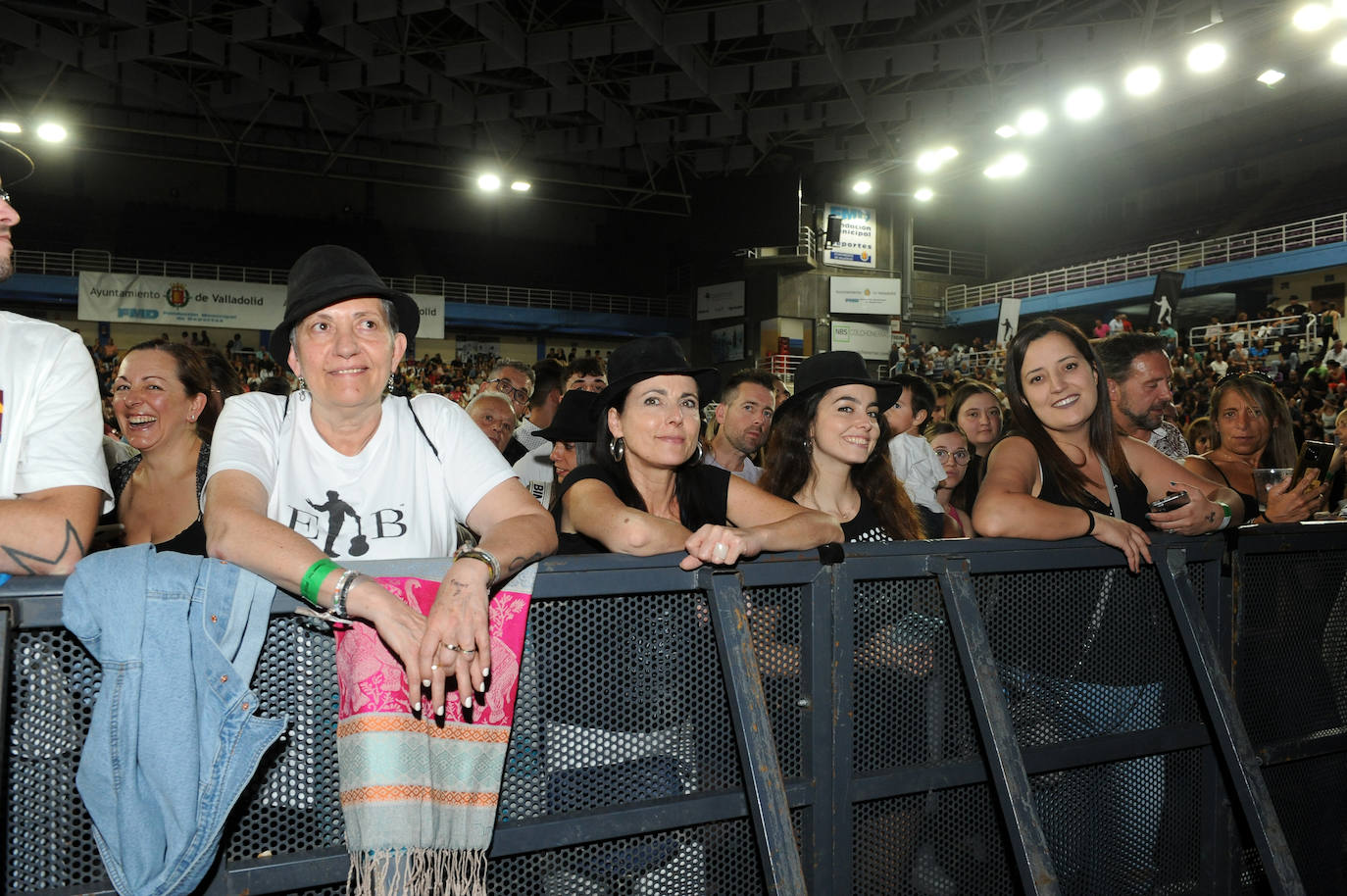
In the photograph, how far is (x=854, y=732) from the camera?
6.51ft

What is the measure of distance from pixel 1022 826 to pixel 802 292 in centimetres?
2372

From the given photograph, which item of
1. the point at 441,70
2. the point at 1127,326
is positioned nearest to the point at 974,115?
the point at 1127,326

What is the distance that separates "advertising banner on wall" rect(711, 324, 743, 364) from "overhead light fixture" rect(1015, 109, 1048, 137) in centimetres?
979

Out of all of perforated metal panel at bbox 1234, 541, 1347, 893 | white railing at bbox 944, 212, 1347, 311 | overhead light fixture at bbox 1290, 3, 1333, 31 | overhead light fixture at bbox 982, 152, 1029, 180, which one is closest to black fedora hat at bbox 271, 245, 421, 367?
perforated metal panel at bbox 1234, 541, 1347, 893

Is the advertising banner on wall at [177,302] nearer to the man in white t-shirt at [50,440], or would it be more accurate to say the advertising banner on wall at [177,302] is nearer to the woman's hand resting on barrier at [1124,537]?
the man in white t-shirt at [50,440]

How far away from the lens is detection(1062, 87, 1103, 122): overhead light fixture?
1548 centimetres

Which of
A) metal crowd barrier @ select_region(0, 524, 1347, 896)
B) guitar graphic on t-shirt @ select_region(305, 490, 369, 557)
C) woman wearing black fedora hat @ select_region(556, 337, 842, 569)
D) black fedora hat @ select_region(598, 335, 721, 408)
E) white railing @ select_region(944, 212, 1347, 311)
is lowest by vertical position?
metal crowd barrier @ select_region(0, 524, 1347, 896)

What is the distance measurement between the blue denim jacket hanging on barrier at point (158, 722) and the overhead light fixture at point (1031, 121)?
59.4 ft

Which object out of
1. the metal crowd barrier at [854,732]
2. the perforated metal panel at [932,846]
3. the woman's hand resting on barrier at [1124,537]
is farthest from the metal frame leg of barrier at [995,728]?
the woman's hand resting on barrier at [1124,537]

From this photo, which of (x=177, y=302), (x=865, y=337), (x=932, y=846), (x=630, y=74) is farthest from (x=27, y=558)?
(x=865, y=337)

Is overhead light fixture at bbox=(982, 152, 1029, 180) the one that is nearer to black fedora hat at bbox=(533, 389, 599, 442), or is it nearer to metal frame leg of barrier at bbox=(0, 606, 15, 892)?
black fedora hat at bbox=(533, 389, 599, 442)

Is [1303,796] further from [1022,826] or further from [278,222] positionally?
[278,222]

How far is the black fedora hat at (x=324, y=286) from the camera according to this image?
78.1 inches

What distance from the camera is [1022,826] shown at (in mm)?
1936
